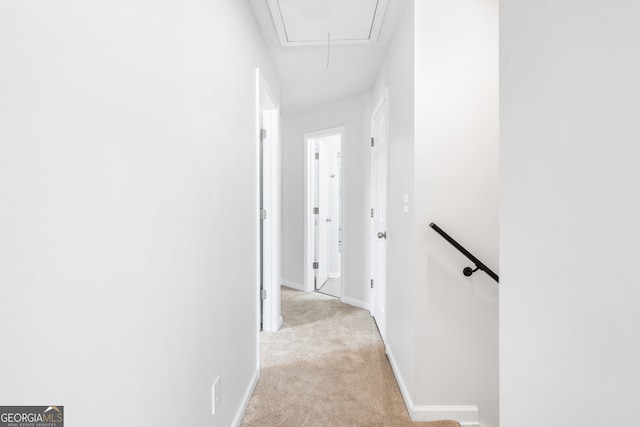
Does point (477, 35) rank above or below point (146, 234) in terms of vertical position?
above

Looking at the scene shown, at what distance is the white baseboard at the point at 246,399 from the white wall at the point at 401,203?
0.94 metres

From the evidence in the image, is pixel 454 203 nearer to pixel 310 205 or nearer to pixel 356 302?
pixel 356 302

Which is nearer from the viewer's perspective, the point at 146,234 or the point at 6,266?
the point at 6,266

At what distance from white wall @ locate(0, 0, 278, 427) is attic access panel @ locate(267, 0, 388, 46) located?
2.64 feet

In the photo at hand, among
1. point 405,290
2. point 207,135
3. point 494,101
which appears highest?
point 494,101

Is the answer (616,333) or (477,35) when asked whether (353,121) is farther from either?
(616,333)

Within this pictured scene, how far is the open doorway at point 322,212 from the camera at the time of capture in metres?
4.19

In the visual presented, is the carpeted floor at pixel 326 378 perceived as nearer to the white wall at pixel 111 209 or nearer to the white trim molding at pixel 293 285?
the white wall at pixel 111 209

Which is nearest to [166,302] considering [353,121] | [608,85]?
[608,85]

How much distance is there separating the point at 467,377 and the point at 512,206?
1.37m

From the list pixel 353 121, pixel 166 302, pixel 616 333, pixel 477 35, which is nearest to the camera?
pixel 616 333

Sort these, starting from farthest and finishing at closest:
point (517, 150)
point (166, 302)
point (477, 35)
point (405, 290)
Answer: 1. point (405, 290)
2. point (477, 35)
3. point (166, 302)
4. point (517, 150)

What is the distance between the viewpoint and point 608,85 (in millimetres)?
501

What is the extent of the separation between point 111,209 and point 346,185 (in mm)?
3243
